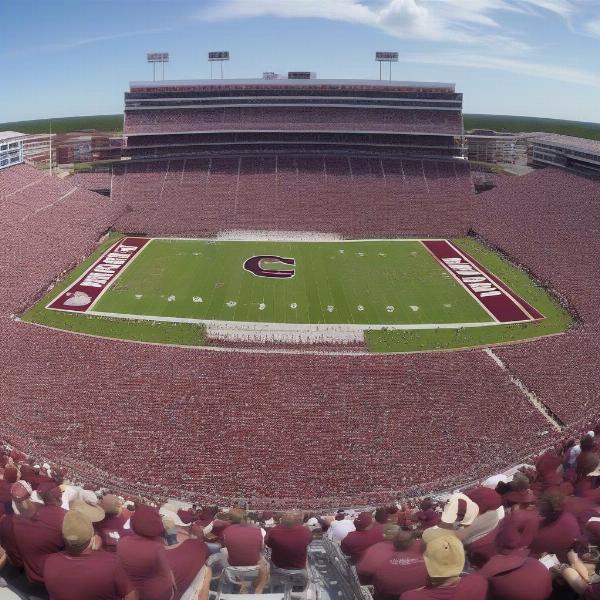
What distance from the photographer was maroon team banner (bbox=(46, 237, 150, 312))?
31.6 meters

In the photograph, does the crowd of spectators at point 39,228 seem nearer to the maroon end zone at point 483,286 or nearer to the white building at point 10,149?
the white building at point 10,149

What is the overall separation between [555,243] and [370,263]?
12744mm

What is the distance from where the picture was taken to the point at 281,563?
5.66m

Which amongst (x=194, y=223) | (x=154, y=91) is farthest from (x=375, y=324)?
(x=154, y=91)

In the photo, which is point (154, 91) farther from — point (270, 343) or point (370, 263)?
point (270, 343)

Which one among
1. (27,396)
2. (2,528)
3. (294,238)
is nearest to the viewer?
(2,528)

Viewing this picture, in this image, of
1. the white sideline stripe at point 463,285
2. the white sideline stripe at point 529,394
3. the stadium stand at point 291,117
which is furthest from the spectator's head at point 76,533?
the stadium stand at point 291,117

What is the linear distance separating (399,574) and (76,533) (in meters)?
2.61

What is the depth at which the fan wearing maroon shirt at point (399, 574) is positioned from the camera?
4.72 meters

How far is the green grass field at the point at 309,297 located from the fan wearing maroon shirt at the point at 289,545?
2098 cm

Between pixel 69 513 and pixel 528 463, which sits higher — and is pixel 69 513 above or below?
above

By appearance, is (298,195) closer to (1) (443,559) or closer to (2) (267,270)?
(2) (267,270)

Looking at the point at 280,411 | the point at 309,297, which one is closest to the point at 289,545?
the point at 280,411

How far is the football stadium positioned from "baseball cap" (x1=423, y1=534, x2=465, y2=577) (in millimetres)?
23
